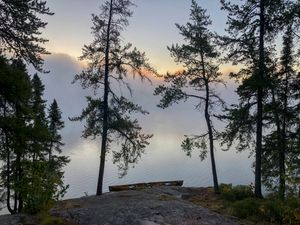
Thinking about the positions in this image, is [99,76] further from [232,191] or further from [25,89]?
[232,191]

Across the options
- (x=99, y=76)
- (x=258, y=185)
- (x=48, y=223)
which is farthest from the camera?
(x=99, y=76)

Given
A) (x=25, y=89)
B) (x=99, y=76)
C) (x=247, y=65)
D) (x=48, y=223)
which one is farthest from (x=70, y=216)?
(x=247, y=65)

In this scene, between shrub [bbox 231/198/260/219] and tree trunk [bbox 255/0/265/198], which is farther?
tree trunk [bbox 255/0/265/198]

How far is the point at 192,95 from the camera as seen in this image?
28141 millimetres

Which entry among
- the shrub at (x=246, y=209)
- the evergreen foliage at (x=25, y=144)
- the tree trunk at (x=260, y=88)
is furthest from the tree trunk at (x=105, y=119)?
the tree trunk at (x=260, y=88)

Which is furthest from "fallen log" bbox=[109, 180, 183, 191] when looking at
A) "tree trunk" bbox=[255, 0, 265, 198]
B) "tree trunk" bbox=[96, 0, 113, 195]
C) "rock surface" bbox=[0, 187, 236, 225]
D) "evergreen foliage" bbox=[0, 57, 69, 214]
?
"evergreen foliage" bbox=[0, 57, 69, 214]

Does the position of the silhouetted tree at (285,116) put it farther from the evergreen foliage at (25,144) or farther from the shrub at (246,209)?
the evergreen foliage at (25,144)

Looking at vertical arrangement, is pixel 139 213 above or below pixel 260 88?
below

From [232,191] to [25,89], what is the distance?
1405 cm

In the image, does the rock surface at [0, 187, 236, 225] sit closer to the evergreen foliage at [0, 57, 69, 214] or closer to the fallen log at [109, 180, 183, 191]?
the evergreen foliage at [0, 57, 69, 214]

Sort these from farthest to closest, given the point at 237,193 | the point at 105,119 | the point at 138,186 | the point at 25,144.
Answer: the point at 138,186 → the point at 105,119 → the point at 237,193 → the point at 25,144

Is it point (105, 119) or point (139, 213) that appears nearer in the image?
point (139, 213)

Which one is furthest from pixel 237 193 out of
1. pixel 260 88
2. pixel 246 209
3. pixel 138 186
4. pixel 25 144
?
pixel 25 144

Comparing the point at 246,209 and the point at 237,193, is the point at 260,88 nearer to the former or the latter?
the point at 237,193
